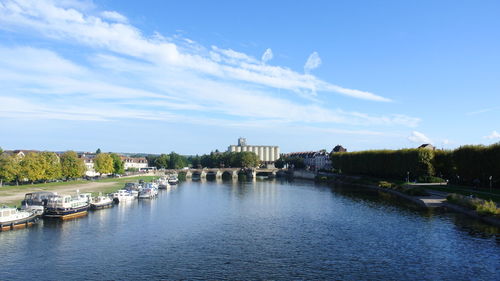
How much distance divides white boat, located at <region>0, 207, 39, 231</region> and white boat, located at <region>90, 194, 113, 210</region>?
20.2 meters

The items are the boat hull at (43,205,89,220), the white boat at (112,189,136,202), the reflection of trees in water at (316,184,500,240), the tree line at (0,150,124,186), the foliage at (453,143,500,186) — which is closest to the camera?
the reflection of trees in water at (316,184,500,240)

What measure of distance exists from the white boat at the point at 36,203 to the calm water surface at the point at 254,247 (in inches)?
145

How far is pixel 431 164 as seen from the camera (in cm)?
12975

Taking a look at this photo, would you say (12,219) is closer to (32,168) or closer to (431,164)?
(32,168)

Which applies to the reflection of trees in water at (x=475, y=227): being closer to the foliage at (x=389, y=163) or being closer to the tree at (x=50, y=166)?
the foliage at (x=389, y=163)

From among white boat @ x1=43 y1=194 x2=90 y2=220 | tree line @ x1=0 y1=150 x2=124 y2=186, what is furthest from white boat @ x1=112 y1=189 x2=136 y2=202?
tree line @ x1=0 y1=150 x2=124 y2=186

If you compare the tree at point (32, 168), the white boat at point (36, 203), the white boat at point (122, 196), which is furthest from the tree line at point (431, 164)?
the tree at point (32, 168)

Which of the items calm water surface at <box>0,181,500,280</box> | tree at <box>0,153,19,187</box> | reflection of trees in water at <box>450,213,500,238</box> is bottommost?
calm water surface at <box>0,181,500,280</box>

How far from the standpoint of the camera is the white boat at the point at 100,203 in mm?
80875

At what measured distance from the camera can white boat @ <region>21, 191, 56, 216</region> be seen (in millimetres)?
65256

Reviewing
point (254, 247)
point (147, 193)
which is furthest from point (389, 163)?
point (254, 247)

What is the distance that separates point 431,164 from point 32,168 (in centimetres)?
12481

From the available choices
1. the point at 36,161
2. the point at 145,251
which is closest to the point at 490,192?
the point at 145,251

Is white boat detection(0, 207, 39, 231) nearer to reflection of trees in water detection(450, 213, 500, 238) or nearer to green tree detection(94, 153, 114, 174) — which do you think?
reflection of trees in water detection(450, 213, 500, 238)
